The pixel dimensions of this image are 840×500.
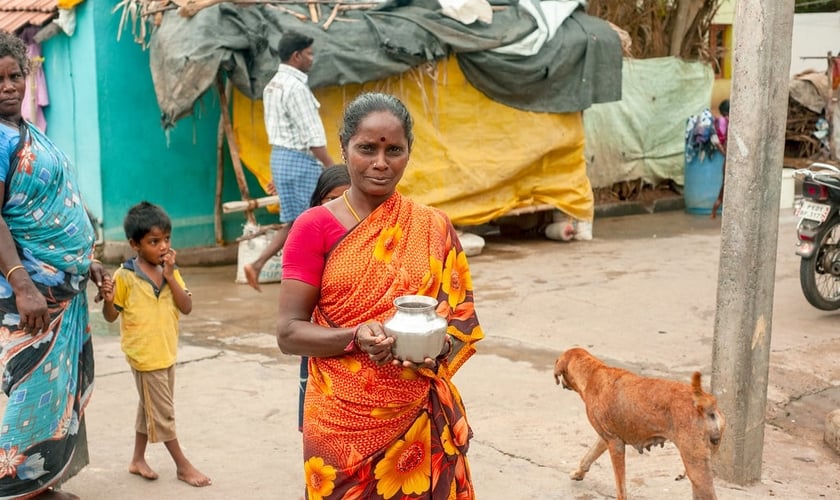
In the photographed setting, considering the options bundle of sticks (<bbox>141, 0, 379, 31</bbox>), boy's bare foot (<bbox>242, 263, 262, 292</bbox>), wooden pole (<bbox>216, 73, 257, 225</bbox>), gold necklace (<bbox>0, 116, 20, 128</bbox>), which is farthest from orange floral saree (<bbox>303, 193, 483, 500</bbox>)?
wooden pole (<bbox>216, 73, 257, 225</bbox>)

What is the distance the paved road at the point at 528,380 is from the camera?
4477 millimetres

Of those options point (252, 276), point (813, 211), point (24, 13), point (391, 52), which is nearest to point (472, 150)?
point (391, 52)

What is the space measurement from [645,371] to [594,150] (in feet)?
22.1

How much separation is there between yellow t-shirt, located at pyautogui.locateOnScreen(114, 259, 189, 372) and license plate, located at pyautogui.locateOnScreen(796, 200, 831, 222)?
5.11 meters

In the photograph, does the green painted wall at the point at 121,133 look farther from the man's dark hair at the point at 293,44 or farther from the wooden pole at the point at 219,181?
the man's dark hair at the point at 293,44

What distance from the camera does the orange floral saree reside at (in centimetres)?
260

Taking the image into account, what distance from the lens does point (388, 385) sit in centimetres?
262

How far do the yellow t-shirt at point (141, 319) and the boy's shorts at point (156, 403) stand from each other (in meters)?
0.04

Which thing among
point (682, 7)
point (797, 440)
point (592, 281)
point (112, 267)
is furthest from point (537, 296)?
point (682, 7)

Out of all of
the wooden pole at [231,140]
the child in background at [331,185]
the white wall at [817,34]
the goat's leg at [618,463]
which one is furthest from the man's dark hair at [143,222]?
the white wall at [817,34]

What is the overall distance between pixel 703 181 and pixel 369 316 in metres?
10.8

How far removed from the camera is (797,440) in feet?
16.7

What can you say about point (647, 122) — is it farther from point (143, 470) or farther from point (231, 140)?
point (143, 470)

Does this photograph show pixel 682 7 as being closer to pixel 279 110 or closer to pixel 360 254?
pixel 279 110
